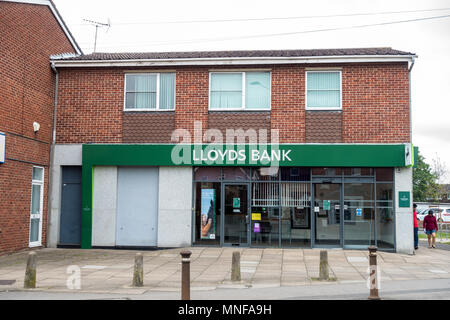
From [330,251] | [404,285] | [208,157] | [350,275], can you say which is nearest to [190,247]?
[208,157]

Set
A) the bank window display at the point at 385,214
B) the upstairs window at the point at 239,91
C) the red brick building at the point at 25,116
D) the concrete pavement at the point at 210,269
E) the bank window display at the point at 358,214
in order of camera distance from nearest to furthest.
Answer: the concrete pavement at the point at 210,269 < the red brick building at the point at 25,116 < the bank window display at the point at 385,214 < the bank window display at the point at 358,214 < the upstairs window at the point at 239,91

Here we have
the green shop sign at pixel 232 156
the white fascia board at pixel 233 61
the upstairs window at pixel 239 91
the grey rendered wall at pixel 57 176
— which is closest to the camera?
the green shop sign at pixel 232 156

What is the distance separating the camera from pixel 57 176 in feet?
55.9

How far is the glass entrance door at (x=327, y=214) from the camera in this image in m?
16.1

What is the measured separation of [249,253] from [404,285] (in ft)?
19.2

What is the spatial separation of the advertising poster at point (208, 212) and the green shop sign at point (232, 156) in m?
1.09

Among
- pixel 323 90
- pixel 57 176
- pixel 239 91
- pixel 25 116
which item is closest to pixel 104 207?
pixel 57 176

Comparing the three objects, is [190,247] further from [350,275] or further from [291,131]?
[350,275]

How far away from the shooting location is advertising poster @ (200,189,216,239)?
16406 millimetres

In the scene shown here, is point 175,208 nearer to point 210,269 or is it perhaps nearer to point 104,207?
point 104,207

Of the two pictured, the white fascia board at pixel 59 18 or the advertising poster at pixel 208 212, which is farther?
the advertising poster at pixel 208 212

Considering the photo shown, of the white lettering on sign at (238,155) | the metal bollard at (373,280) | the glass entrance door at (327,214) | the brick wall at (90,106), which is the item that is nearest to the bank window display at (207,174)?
Result: the white lettering on sign at (238,155)

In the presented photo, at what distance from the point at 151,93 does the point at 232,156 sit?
149 inches

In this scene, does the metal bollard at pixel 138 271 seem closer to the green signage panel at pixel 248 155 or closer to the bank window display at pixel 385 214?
the green signage panel at pixel 248 155
